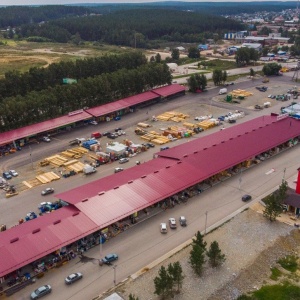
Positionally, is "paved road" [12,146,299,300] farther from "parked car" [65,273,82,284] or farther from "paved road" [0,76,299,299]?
"parked car" [65,273,82,284]

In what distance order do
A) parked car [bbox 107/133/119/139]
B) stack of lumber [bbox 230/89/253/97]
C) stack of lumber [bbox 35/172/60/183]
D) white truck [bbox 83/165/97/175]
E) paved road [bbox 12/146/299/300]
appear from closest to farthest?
paved road [bbox 12/146/299/300] < stack of lumber [bbox 35/172/60/183] < white truck [bbox 83/165/97/175] < parked car [bbox 107/133/119/139] < stack of lumber [bbox 230/89/253/97]

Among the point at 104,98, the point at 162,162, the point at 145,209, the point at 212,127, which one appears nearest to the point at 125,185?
the point at 145,209

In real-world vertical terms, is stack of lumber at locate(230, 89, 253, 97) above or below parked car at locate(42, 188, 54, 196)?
above

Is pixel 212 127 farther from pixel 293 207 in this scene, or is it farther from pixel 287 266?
pixel 287 266

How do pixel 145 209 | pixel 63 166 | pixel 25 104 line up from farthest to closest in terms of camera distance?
pixel 25 104 < pixel 63 166 < pixel 145 209

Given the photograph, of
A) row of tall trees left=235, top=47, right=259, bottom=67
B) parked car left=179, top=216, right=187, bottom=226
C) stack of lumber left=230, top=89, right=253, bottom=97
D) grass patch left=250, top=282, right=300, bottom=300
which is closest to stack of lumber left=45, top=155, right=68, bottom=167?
parked car left=179, top=216, right=187, bottom=226

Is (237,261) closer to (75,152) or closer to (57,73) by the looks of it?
(75,152)
